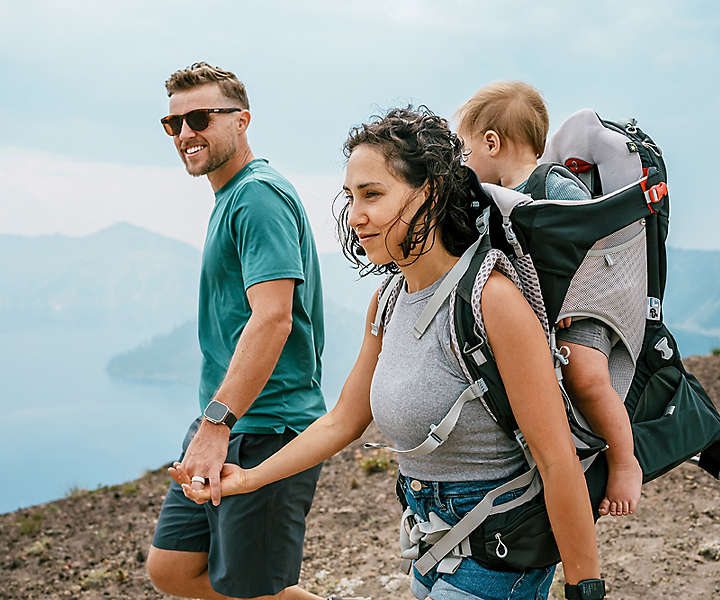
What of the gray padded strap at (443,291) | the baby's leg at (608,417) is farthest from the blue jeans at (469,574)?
the gray padded strap at (443,291)

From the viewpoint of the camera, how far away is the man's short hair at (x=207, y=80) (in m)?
3.42

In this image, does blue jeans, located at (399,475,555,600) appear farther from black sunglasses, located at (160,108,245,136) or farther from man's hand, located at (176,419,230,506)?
black sunglasses, located at (160,108,245,136)

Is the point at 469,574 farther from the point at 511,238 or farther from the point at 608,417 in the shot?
the point at 511,238

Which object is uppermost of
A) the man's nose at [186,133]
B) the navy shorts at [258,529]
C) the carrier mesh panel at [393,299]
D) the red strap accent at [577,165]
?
the man's nose at [186,133]

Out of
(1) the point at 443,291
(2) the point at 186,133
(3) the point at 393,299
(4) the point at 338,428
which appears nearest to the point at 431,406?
(1) the point at 443,291

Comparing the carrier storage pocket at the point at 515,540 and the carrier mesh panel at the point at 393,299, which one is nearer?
the carrier storage pocket at the point at 515,540

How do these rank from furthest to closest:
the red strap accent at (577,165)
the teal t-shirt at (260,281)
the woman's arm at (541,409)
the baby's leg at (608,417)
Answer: the teal t-shirt at (260,281) < the red strap accent at (577,165) < the baby's leg at (608,417) < the woman's arm at (541,409)

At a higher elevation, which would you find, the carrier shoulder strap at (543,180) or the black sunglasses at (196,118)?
the black sunglasses at (196,118)

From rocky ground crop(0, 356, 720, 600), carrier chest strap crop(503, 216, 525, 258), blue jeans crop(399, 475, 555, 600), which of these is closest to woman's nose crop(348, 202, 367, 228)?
carrier chest strap crop(503, 216, 525, 258)

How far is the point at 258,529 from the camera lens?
10.1 feet

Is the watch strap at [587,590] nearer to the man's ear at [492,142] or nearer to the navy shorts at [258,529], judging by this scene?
the navy shorts at [258,529]

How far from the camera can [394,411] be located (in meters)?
2.06

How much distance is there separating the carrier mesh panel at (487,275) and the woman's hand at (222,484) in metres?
1.04

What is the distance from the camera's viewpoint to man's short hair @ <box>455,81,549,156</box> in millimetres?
2768
